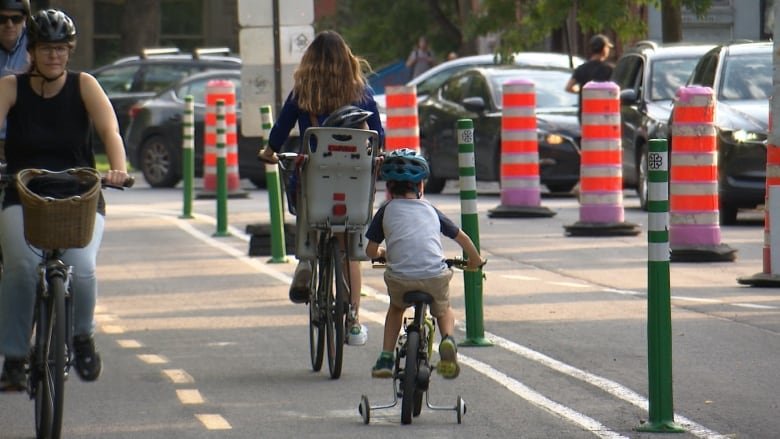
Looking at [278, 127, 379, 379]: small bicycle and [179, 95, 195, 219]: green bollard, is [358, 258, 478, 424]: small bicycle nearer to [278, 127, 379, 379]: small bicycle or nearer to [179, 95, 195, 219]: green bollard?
[278, 127, 379, 379]: small bicycle

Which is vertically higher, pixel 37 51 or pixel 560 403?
pixel 37 51

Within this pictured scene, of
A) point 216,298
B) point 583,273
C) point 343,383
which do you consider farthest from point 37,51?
point 583,273

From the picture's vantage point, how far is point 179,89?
92.1 feet

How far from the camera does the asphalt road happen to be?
8578 mm

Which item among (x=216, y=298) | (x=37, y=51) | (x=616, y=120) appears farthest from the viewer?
(x=616, y=120)

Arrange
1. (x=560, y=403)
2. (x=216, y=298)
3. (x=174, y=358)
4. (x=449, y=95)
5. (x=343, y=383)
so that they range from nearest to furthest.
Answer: (x=560, y=403) → (x=343, y=383) → (x=174, y=358) → (x=216, y=298) → (x=449, y=95)

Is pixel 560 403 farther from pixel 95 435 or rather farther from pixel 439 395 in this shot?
pixel 95 435

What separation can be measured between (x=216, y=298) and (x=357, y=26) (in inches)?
1424

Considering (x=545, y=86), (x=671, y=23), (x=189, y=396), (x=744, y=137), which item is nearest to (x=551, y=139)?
(x=545, y=86)

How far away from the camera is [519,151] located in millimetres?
19641

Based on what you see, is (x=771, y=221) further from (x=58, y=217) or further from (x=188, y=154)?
(x=188, y=154)

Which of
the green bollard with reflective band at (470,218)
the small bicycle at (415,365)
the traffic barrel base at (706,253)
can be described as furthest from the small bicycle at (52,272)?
the traffic barrel base at (706,253)

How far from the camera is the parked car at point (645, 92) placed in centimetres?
2009

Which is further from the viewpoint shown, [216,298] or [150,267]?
[150,267]
